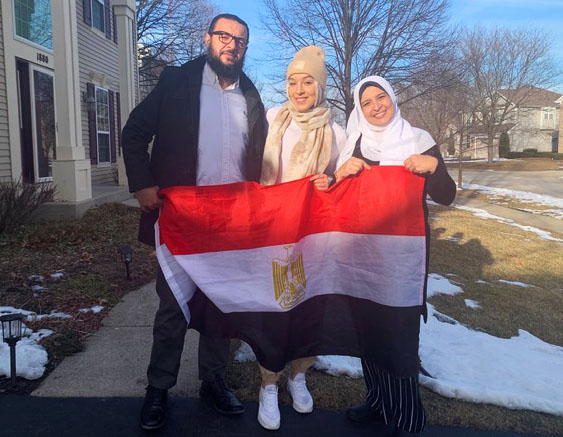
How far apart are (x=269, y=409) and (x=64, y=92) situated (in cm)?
696

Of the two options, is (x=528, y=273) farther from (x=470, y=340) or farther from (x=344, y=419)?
(x=344, y=419)

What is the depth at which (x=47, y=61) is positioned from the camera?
9.87 metres

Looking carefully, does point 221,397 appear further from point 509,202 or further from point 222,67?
point 509,202

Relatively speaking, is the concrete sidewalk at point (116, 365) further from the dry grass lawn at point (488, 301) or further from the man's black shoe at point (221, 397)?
the dry grass lawn at point (488, 301)

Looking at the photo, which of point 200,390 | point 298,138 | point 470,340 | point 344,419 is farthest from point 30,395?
point 470,340

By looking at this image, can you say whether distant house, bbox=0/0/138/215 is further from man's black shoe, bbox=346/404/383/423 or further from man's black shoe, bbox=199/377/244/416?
man's black shoe, bbox=346/404/383/423

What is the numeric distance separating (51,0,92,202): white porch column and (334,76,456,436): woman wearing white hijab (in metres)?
6.37

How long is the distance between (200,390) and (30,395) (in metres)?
0.96

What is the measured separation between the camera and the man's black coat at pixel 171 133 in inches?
96.2

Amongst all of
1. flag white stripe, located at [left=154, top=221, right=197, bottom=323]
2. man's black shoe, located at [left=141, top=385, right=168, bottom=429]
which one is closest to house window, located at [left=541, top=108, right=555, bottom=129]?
flag white stripe, located at [left=154, top=221, right=197, bottom=323]

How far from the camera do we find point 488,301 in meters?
5.10

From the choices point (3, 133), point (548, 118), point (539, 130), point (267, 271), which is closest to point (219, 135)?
point (267, 271)

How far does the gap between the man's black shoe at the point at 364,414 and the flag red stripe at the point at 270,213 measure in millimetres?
1006

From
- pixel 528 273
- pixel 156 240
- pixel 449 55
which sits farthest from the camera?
pixel 449 55
